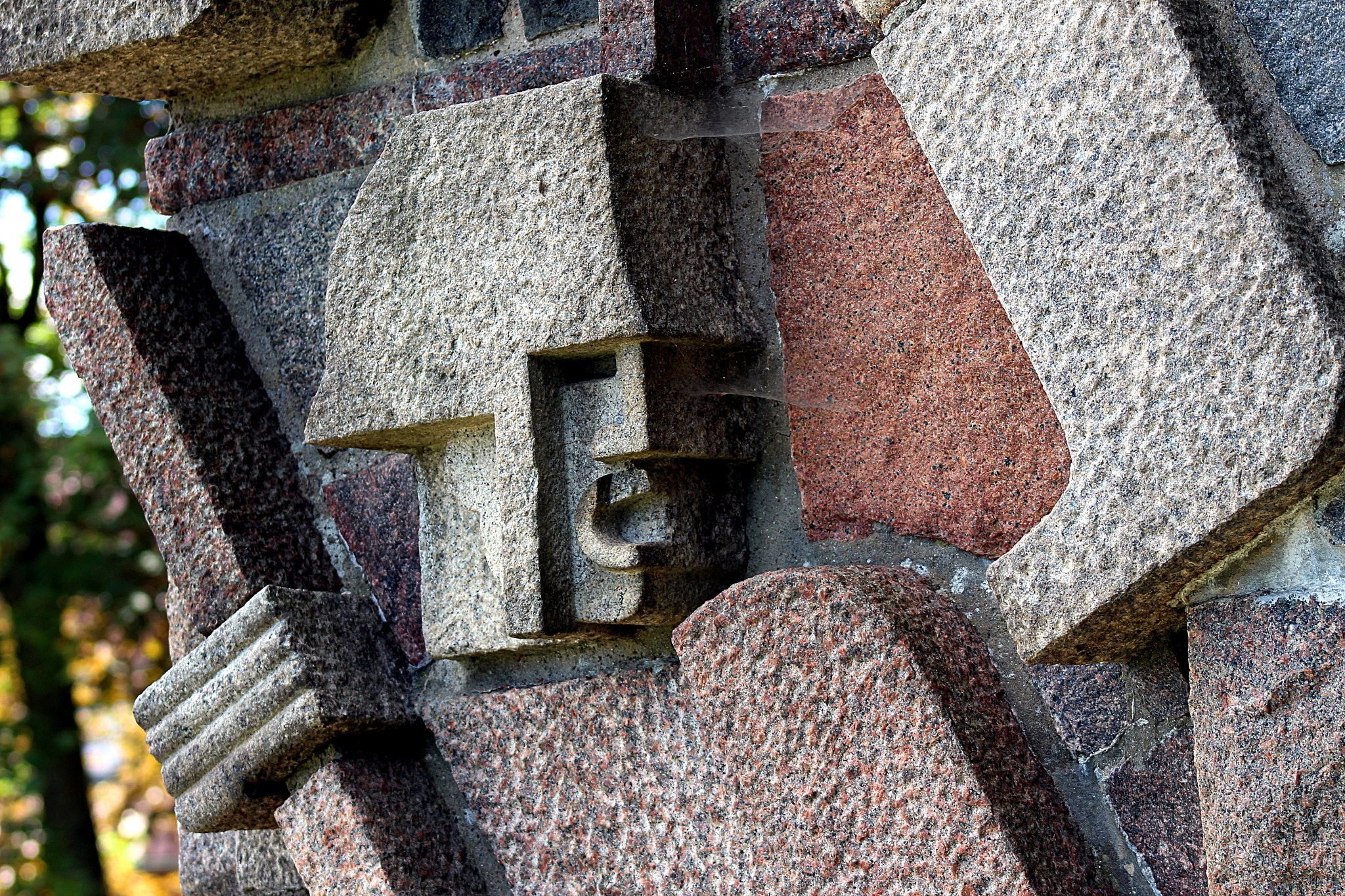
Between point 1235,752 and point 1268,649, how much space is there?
3.0 inches

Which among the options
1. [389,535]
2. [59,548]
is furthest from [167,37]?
[59,548]

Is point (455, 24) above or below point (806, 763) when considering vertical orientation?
→ above

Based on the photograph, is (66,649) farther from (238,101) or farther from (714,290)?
(714,290)

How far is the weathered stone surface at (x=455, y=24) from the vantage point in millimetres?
1438

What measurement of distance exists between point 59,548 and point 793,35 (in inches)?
163

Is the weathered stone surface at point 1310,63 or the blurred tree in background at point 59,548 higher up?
the weathered stone surface at point 1310,63

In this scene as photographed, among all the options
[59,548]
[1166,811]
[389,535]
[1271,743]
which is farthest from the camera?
[59,548]

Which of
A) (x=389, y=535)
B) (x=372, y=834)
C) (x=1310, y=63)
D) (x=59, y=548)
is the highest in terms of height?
(x=1310, y=63)

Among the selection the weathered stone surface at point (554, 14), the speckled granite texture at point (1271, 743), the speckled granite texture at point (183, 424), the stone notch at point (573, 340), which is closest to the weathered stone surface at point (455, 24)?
the weathered stone surface at point (554, 14)

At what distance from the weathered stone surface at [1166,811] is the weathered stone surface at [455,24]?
962mm

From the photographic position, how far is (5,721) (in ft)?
16.0

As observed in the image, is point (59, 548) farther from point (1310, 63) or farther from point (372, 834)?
point (1310, 63)

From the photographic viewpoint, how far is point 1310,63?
38.2 inches

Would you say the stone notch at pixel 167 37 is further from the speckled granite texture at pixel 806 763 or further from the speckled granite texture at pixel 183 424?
the speckled granite texture at pixel 806 763
